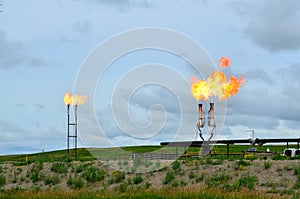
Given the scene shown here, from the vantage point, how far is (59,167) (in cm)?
Answer: 2859

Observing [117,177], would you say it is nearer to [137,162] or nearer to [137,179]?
[137,179]

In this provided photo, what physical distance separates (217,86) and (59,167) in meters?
11.8

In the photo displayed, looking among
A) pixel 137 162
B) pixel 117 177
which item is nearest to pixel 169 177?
pixel 117 177

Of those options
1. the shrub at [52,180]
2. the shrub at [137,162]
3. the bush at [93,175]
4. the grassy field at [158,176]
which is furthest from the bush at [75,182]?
the shrub at [137,162]

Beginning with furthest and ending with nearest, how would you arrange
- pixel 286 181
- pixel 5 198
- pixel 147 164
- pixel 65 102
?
pixel 65 102 → pixel 147 164 → pixel 286 181 → pixel 5 198

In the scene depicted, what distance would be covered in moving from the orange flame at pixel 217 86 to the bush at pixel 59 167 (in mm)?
10176

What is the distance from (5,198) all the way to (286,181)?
12732mm

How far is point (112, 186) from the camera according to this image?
24.6 meters

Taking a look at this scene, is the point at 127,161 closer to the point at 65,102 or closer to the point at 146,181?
the point at 146,181

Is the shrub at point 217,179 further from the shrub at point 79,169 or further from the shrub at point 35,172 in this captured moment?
the shrub at point 35,172

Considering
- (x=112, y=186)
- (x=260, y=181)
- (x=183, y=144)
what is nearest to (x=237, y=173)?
(x=260, y=181)

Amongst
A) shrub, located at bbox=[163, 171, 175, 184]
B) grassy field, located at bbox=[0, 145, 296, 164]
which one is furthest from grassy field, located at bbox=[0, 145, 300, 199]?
grassy field, located at bbox=[0, 145, 296, 164]

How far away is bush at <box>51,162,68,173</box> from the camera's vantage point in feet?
92.2

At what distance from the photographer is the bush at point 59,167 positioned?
92.2ft
